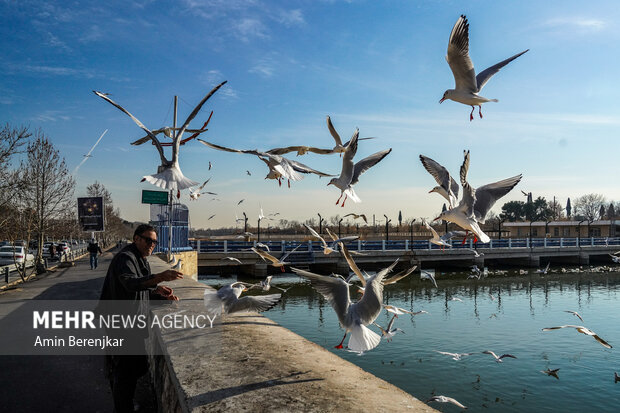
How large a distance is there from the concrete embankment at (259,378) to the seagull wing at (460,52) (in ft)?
9.04

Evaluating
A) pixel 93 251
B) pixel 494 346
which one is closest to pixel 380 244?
pixel 93 251

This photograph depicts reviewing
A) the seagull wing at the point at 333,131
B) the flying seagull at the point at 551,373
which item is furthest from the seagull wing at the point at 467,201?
the flying seagull at the point at 551,373

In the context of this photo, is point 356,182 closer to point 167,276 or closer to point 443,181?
point 443,181

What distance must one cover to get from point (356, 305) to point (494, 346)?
438 inches

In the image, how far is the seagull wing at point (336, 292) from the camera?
343 cm

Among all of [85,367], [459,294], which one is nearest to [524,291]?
[459,294]

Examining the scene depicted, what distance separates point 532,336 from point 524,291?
39.8 ft

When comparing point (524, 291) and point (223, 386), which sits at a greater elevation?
point (223, 386)

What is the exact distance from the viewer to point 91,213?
1126 inches

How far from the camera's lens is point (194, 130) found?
4.71m

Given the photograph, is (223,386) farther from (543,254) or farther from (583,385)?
(543,254)

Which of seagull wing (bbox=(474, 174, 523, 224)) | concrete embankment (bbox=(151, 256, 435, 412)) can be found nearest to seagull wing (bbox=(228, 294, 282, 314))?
concrete embankment (bbox=(151, 256, 435, 412))

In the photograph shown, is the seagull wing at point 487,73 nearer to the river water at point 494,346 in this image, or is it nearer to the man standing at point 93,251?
the river water at point 494,346

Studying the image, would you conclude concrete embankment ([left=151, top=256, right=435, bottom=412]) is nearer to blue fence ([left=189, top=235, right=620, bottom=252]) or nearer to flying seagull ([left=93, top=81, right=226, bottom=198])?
flying seagull ([left=93, top=81, right=226, bottom=198])
